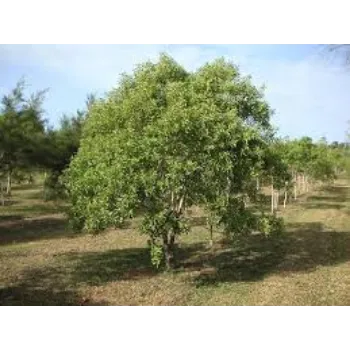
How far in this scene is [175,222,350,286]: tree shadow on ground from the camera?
15461 mm

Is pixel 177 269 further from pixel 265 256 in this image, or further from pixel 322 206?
pixel 322 206

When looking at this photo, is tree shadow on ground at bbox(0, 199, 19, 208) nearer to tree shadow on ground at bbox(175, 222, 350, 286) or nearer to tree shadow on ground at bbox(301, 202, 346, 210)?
tree shadow on ground at bbox(175, 222, 350, 286)

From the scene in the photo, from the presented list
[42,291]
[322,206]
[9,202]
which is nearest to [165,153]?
[42,291]

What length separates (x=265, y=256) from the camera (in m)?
18.6

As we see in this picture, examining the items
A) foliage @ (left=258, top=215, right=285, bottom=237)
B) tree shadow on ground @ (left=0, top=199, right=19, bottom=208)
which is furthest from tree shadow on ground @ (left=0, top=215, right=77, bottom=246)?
foliage @ (left=258, top=215, right=285, bottom=237)

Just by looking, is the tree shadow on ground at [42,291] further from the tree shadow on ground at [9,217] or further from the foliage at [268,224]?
the tree shadow on ground at [9,217]

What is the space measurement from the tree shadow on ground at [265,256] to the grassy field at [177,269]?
1.3 inches

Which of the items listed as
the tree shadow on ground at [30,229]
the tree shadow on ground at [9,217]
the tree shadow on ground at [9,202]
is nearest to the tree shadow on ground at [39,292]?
the tree shadow on ground at [30,229]

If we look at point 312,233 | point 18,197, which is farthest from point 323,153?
point 18,197

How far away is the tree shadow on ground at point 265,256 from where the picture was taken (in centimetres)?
1546

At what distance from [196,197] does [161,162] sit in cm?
157

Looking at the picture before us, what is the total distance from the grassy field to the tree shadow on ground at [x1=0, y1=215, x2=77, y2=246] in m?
0.04
